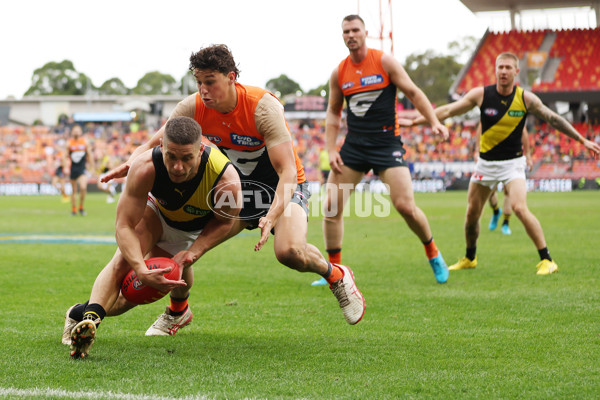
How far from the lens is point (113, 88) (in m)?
113

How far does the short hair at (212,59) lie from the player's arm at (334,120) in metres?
2.98

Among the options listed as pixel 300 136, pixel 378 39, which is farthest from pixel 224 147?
pixel 300 136

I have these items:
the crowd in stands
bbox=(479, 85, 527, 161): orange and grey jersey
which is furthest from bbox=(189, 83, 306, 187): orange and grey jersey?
the crowd in stands

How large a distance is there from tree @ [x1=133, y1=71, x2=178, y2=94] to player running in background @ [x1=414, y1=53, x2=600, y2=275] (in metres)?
105

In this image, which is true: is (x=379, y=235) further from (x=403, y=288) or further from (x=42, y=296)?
(x=42, y=296)

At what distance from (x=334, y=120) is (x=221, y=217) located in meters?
3.59

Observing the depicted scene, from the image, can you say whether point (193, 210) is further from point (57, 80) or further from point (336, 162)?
point (57, 80)

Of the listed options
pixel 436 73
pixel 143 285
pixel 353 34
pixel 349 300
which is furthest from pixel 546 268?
pixel 436 73

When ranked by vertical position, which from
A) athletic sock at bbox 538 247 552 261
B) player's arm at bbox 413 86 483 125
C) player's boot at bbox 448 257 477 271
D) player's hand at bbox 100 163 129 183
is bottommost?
player's boot at bbox 448 257 477 271

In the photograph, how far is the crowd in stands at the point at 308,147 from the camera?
3716 centimetres

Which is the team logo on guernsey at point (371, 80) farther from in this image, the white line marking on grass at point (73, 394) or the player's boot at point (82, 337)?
the white line marking on grass at point (73, 394)

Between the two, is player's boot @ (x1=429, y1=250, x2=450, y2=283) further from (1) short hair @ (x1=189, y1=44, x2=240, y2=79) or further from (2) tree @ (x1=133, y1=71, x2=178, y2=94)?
(2) tree @ (x1=133, y1=71, x2=178, y2=94)

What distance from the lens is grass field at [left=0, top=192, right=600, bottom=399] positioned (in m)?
3.82

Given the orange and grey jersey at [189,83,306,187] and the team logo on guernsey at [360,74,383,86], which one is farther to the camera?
the team logo on guernsey at [360,74,383,86]
